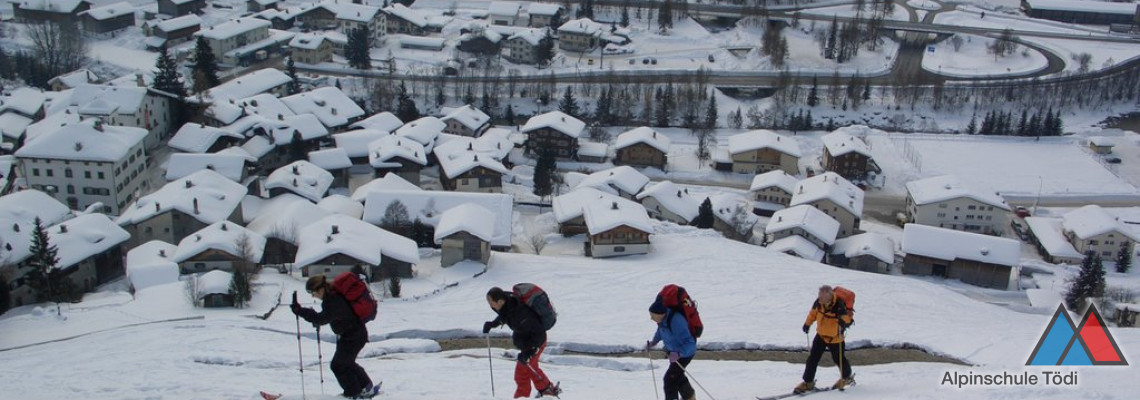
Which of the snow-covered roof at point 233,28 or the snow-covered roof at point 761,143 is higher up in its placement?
the snow-covered roof at point 233,28

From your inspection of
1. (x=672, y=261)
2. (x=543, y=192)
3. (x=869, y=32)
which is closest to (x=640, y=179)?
(x=543, y=192)

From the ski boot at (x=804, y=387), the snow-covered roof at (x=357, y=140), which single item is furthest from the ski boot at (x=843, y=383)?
the snow-covered roof at (x=357, y=140)

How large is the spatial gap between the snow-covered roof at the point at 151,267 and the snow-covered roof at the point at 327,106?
16.1 m

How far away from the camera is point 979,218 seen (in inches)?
1271

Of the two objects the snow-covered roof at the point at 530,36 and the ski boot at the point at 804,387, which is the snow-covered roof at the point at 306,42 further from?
the ski boot at the point at 804,387

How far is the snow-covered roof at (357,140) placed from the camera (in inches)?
1377

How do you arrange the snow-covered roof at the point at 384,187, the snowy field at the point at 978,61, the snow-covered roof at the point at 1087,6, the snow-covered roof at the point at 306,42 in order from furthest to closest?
the snow-covered roof at the point at 1087,6 → the snowy field at the point at 978,61 → the snow-covered roof at the point at 306,42 → the snow-covered roof at the point at 384,187

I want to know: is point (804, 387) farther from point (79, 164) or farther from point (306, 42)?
point (306, 42)

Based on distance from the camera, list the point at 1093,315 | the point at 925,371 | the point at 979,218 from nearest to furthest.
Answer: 1. the point at 1093,315
2. the point at 925,371
3. the point at 979,218

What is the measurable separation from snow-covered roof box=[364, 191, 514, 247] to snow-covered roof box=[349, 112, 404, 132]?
38.3 ft

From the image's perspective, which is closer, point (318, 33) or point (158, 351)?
point (158, 351)

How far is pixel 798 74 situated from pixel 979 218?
2159cm

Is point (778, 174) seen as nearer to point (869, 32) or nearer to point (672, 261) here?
point (672, 261)

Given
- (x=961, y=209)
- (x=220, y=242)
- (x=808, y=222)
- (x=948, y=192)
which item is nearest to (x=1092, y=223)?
(x=961, y=209)
